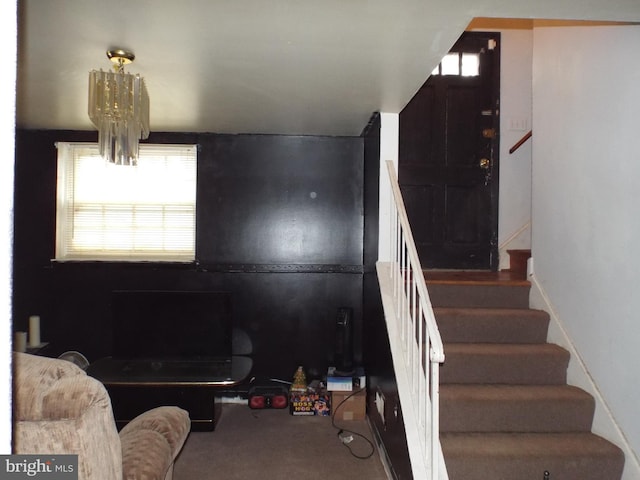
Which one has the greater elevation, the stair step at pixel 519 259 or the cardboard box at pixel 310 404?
the stair step at pixel 519 259

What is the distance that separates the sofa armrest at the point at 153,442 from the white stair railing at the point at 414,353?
3.61 feet

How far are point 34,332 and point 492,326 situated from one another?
3717mm

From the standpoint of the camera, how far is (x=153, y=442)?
1794 mm

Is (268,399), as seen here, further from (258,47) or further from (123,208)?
(258,47)

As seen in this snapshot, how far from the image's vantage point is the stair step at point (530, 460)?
2.18 m

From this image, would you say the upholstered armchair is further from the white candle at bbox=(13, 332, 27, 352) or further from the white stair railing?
the white candle at bbox=(13, 332, 27, 352)

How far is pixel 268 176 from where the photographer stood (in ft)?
13.1

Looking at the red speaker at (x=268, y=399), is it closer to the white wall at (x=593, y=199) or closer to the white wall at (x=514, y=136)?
the white wall at (x=593, y=199)

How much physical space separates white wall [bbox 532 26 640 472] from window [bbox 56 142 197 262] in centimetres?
293

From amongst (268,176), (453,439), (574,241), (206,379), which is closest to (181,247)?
(268,176)

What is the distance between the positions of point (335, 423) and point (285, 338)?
85 cm

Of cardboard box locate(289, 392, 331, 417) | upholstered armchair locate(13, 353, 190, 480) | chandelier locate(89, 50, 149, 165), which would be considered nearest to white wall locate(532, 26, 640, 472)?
cardboard box locate(289, 392, 331, 417)

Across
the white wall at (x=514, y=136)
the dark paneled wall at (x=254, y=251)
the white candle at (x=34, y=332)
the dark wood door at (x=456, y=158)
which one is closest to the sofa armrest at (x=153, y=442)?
the dark paneled wall at (x=254, y=251)

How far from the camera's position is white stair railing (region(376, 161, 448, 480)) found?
6.13 feet
